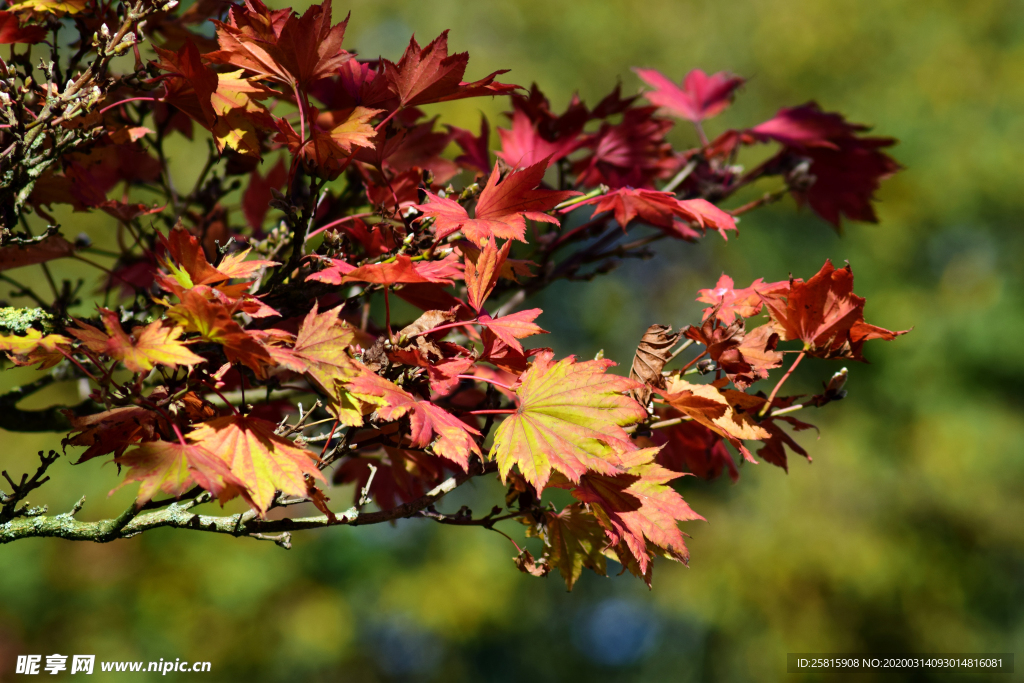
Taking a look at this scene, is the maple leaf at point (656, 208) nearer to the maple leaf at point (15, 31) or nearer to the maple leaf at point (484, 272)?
the maple leaf at point (484, 272)

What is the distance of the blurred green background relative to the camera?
533 centimetres

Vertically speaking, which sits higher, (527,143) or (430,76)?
(430,76)

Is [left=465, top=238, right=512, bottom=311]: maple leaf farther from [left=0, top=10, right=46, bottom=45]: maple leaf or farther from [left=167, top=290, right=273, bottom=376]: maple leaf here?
[left=0, top=10, right=46, bottom=45]: maple leaf

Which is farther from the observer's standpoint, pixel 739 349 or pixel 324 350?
pixel 739 349

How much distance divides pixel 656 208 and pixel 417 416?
0.44 meters

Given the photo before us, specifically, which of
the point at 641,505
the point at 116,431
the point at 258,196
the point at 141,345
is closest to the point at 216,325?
the point at 141,345

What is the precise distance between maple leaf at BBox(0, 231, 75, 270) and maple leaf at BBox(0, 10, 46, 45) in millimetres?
226

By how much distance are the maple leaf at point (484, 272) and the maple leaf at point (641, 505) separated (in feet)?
0.71

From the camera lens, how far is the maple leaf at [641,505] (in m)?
0.73

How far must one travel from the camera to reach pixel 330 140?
0.79 meters

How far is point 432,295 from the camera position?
33.6 inches

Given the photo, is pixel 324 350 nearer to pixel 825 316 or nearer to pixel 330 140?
pixel 330 140

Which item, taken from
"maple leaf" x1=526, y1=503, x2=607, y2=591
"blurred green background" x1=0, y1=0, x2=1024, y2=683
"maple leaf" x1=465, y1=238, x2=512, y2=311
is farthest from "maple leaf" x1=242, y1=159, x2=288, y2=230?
"blurred green background" x1=0, y1=0, x2=1024, y2=683

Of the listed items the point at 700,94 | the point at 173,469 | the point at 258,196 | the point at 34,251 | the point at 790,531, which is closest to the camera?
the point at 173,469
